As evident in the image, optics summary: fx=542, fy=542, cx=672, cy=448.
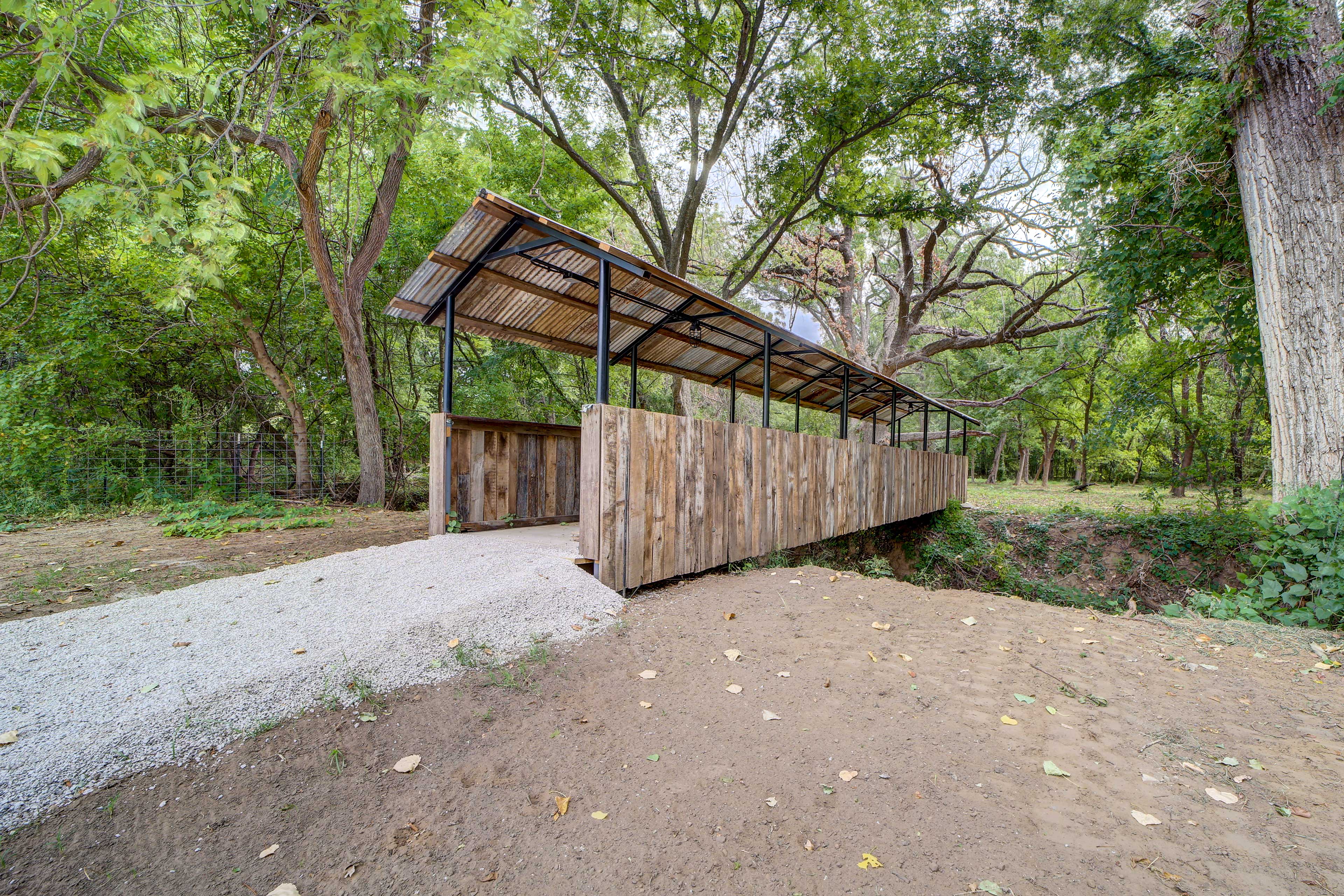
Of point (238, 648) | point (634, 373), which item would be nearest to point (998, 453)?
point (634, 373)

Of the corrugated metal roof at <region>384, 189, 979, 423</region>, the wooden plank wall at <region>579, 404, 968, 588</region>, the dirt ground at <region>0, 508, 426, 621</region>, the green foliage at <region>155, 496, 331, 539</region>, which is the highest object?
the corrugated metal roof at <region>384, 189, 979, 423</region>

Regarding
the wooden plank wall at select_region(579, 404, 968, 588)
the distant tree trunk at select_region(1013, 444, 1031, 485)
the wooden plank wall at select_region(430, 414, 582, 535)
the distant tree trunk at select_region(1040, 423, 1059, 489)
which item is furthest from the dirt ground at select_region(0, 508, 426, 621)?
the distant tree trunk at select_region(1013, 444, 1031, 485)

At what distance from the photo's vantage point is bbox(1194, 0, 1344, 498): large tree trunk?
5.61 m

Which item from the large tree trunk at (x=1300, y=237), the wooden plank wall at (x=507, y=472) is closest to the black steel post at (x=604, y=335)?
the wooden plank wall at (x=507, y=472)

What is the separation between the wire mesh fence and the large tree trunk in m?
14.8

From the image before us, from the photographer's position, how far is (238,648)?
116 inches

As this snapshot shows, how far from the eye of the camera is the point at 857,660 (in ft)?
11.4

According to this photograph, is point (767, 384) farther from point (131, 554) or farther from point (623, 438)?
point (131, 554)

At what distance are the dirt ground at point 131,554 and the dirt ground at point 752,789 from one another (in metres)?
3.20

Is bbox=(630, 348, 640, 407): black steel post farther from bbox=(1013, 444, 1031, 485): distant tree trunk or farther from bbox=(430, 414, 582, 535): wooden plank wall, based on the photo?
bbox=(1013, 444, 1031, 485): distant tree trunk

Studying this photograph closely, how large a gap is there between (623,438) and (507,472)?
2.80 meters

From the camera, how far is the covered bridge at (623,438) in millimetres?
4465

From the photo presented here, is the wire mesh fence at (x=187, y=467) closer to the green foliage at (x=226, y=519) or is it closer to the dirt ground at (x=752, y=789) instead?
the green foliage at (x=226, y=519)

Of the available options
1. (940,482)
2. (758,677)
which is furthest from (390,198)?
(940,482)
